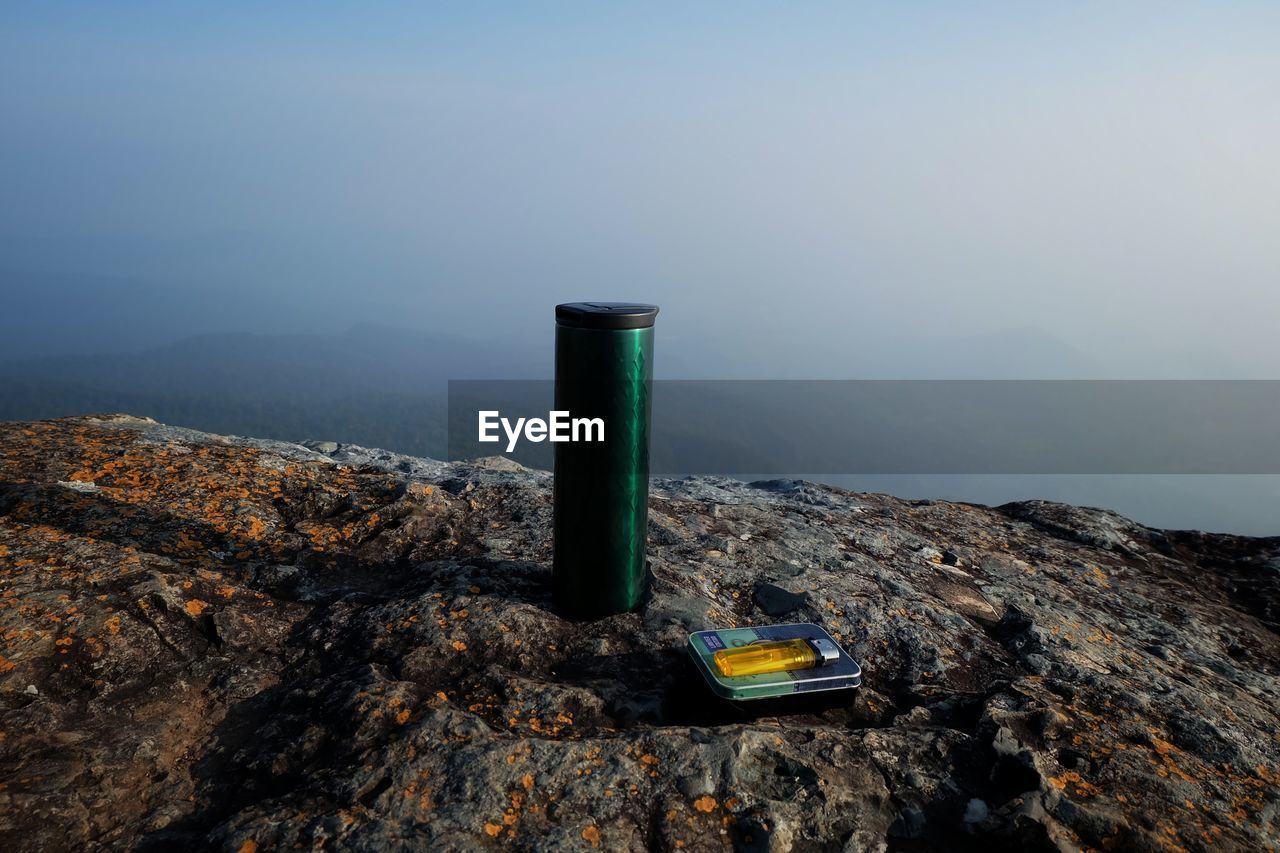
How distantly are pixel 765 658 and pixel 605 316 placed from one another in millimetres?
2120

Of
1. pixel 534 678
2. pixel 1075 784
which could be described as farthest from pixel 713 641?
pixel 1075 784

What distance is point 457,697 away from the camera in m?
4.15

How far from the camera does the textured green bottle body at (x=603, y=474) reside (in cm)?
468

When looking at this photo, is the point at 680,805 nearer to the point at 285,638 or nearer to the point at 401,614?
the point at 401,614

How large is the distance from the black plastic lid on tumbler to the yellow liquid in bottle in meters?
1.95

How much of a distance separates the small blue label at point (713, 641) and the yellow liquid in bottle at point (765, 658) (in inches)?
2.2

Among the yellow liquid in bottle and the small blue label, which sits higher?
the small blue label

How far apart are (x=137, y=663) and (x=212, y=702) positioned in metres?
0.55

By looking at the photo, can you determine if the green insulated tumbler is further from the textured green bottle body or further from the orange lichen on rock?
the orange lichen on rock

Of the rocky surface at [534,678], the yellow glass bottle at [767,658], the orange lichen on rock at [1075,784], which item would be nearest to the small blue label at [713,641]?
the yellow glass bottle at [767,658]

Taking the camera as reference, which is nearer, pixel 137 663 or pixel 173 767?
pixel 173 767

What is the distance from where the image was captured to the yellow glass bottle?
4.18 metres

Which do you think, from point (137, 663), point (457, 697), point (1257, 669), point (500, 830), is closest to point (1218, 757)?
point (1257, 669)

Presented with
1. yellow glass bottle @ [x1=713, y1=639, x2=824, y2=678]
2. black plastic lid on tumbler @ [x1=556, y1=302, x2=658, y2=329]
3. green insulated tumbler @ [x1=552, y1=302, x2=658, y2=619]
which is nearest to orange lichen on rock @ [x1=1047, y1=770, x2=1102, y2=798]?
yellow glass bottle @ [x1=713, y1=639, x2=824, y2=678]
